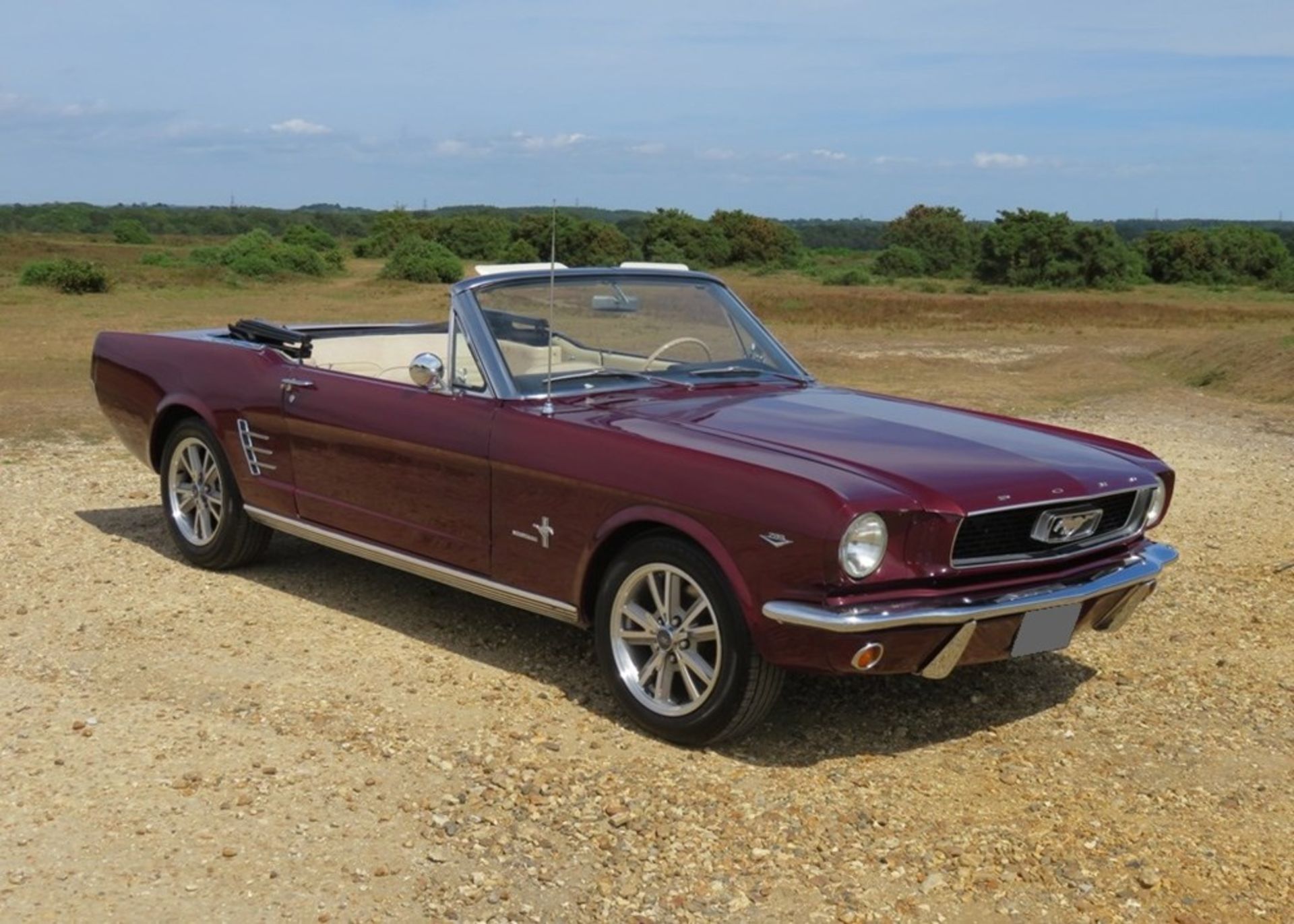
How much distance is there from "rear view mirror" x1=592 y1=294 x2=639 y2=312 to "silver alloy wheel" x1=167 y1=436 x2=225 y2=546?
208cm

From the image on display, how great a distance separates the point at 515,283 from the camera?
6.11 meters

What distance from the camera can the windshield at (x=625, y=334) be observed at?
594cm

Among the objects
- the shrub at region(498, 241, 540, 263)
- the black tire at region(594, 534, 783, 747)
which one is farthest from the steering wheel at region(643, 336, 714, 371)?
the shrub at region(498, 241, 540, 263)

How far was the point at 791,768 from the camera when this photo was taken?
491 centimetres

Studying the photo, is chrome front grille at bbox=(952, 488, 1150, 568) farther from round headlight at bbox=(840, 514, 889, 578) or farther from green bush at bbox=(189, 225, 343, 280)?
green bush at bbox=(189, 225, 343, 280)

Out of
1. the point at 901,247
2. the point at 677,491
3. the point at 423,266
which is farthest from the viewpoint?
the point at 901,247

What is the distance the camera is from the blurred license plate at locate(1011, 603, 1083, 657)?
16.1ft

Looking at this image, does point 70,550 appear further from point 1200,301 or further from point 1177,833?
point 1200,301

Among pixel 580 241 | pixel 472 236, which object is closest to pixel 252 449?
pixel 580 241

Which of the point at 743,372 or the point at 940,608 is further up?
the point at 743,372

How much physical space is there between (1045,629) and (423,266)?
38847mm

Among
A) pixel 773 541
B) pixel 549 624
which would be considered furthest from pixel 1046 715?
pixel 549 624

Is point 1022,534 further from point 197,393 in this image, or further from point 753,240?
point 753,240

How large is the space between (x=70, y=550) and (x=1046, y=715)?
493 centimetres
